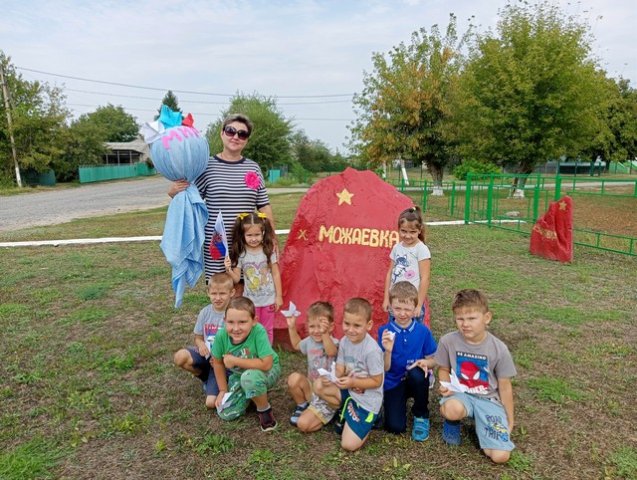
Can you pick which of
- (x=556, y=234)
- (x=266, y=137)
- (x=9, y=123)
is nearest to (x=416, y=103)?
(x=556, y=234)

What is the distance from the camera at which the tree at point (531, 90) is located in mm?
16797

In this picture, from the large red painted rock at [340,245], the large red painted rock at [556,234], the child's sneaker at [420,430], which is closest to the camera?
the child's sneaker at [420,430]

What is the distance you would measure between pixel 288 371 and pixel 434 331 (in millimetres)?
1620

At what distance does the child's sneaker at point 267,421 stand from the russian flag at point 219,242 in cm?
117

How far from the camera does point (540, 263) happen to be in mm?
8023

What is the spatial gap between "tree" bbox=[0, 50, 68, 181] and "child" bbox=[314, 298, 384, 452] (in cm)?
3413

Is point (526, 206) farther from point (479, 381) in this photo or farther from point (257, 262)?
point (479, 381)

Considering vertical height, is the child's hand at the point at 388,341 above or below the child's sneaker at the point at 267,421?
above

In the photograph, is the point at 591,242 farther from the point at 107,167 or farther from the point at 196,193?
the point at 107,167

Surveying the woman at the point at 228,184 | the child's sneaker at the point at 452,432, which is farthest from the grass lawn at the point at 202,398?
the woman at the point at 228,184

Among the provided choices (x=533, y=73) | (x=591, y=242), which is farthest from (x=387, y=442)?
(x=533, y=73)

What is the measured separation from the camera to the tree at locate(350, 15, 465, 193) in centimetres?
2023

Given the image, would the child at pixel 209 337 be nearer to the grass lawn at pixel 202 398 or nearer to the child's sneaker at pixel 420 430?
the grass lawn at pixel 202 398

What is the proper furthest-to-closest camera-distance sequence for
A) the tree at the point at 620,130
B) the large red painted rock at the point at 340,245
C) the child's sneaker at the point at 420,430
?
1. the tree at the point at 620,130
2. the large red painted rock at the point at 340,245
3. the child's sneaker at the point at 420,430
